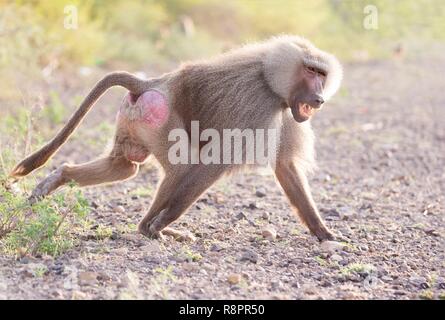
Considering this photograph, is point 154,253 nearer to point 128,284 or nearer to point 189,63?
point 128,284

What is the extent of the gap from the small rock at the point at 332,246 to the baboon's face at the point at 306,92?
68 centimetres

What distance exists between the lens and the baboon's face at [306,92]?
4.34 metres

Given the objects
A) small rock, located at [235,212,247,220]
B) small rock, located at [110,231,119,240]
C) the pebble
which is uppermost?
small rock, located at [235,212,247,220]

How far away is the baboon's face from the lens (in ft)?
14.3

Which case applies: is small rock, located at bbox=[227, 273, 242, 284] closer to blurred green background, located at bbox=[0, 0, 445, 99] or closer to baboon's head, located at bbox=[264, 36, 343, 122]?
baboon's head, located at bbox=[264, 36, 343, 122]

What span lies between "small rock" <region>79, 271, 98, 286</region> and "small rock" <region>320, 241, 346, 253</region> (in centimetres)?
137

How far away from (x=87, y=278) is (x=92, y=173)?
1318mm

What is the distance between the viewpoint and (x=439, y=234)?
482cm

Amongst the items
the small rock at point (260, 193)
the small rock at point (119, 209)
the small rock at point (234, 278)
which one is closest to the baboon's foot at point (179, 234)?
the small rock at point (119, 209)

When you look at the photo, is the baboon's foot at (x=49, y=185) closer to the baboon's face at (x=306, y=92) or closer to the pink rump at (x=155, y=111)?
the pink rump at (x=155, y=111)

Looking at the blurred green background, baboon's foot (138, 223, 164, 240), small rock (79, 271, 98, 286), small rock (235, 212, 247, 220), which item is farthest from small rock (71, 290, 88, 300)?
the blurred green background

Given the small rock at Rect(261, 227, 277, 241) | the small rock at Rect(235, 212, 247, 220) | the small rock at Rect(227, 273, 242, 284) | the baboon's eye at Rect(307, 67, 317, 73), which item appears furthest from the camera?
the small rock at Rect(235, 212, 247, 220)

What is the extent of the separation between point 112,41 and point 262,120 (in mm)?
7650

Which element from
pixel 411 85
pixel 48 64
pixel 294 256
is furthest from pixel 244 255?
pixel 411 85
